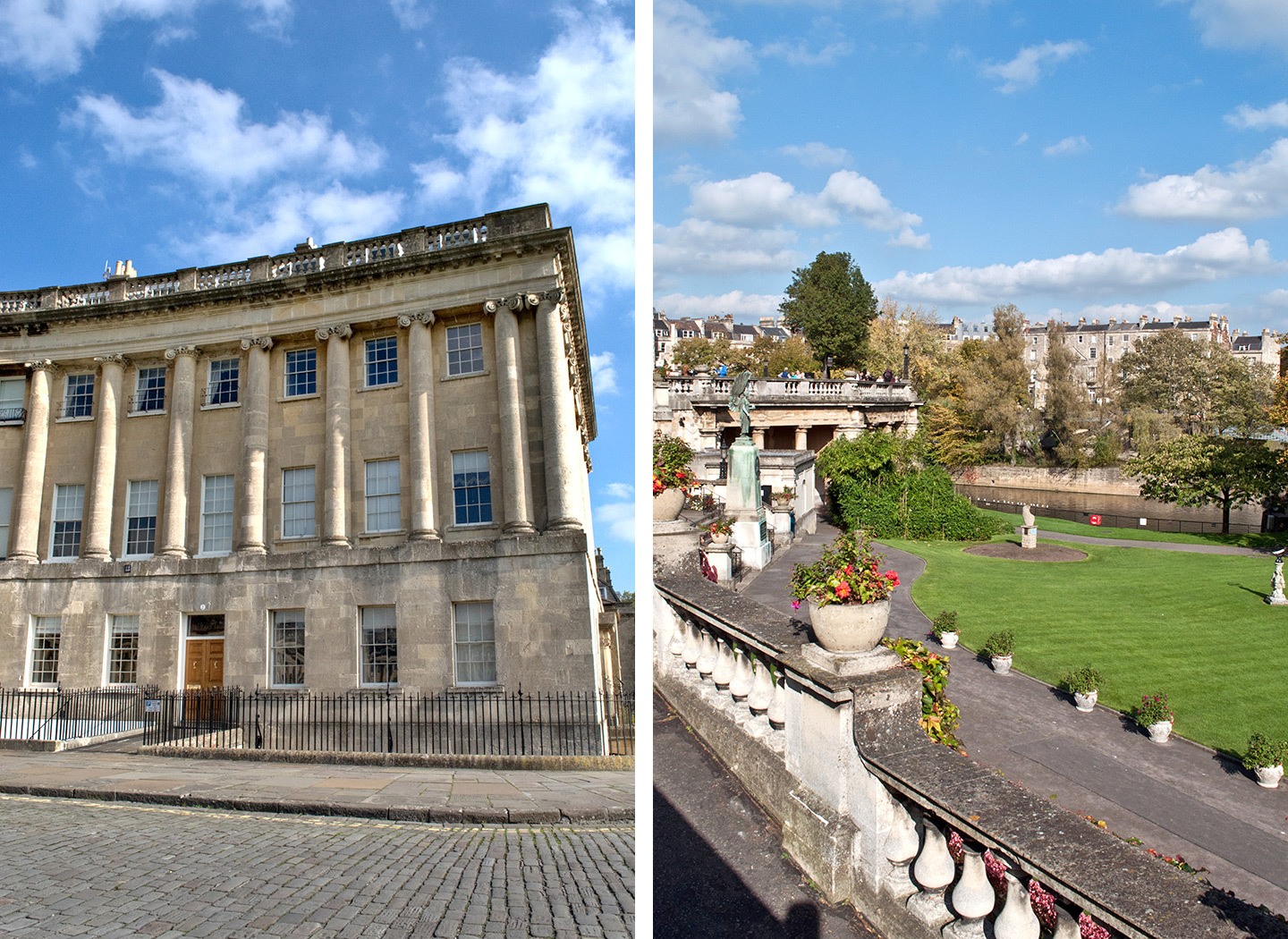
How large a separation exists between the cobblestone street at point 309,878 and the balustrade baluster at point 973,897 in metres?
1.33

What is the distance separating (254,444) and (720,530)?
21.0ft

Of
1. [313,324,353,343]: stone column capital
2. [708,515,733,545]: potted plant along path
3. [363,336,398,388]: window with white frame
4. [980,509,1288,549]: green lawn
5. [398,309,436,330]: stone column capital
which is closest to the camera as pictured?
[708,515,733,545]: potted plant along path

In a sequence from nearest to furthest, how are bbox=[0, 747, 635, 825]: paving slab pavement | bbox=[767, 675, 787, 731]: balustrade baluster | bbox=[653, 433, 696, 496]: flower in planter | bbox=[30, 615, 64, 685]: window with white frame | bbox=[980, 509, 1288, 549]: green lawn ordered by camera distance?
bbox=[767, 675, 787, 731]: balustrade baluster, bbox=[0, 747, 635, 825]: paving slab pavement, bbox=[653, 433, 696, 496]: flower in planter, bbox=[30, 615, 64, 685]: window with white frame, bbox=[980, 509, 1288, 549]: green lawn

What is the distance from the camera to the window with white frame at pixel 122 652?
6453 millimetres

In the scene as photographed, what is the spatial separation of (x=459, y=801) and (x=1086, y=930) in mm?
4106

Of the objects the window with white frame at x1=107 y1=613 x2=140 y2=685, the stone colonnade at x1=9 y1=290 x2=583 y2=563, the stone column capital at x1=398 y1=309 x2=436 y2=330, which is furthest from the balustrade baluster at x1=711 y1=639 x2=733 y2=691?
the stone column capital at x1=398 y1=309 x2=436 y2=330

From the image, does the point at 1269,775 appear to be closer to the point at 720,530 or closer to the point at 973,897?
the point at 720,530

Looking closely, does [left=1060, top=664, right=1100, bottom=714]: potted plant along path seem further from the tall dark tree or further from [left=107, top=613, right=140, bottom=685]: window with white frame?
the tall dark tree

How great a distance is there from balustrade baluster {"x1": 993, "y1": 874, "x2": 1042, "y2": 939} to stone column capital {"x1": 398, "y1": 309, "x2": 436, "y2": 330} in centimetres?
901

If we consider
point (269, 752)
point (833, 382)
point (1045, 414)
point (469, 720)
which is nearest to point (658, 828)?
point (469, 720)

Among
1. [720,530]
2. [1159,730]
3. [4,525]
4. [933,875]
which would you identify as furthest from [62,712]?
[1159,730]

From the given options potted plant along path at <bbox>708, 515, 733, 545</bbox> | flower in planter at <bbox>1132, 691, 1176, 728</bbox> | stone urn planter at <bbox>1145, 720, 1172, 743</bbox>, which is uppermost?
potted plant along path at <bbox>708, 515, 733, 545</bbox>

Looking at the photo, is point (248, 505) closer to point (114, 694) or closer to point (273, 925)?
point (114, 694)

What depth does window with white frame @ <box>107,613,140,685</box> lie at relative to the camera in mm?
6453
